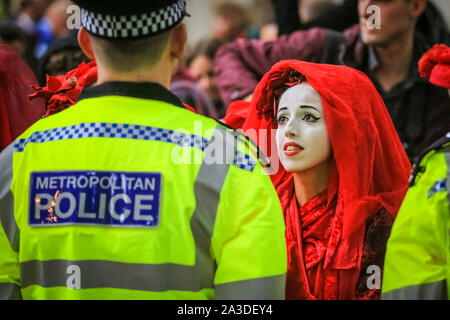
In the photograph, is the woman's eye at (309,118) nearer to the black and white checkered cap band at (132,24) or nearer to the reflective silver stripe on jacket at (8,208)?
the black and white checkered cap band at (132,24)

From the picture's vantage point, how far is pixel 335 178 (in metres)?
2.88

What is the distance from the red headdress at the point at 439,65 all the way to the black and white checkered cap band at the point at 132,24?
105 centimetres

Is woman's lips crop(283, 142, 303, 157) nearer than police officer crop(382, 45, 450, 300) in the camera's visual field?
No

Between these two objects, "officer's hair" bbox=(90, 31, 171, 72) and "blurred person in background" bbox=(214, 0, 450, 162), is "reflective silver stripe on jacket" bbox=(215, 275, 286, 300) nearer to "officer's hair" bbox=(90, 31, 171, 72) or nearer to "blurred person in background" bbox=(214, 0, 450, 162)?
"officer's hair" bbox=(90, 31, 171, 72)

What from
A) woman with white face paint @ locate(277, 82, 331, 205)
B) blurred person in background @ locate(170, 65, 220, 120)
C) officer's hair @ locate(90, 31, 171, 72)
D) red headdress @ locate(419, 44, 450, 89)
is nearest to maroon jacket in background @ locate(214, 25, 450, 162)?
blurred person in background @ locate(170, 65, 220, 120)

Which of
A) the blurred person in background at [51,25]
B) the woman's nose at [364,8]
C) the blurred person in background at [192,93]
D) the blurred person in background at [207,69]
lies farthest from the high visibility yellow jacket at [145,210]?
the blurred person in background at [51,25]

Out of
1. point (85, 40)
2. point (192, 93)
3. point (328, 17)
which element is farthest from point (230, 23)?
point (85, 40)

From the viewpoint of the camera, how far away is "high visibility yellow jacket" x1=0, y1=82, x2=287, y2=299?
1905mm

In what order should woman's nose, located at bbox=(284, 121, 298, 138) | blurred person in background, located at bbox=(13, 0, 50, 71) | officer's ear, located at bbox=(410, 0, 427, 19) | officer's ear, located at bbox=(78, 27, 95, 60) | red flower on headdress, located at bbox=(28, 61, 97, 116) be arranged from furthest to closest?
blurred person in background, located at bbox=(13, 0, 50, 71), officer's ear, located at bbox=(410, 0, 427, 19), woman's nose, located at bbox=(284, 121, 298, 138), red flower on headdress, located at bbox=(28, 61, 97, 116), officer's ear, located at bbox=(78, 27, 95, 60)

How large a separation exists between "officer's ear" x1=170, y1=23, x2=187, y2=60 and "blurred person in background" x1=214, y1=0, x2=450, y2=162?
7.64 ft

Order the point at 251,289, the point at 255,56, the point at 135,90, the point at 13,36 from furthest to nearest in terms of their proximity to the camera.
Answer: the point at 13,36, the point at 255,56, the point at 135,90, the point at 251,289

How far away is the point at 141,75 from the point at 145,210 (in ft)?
1.37

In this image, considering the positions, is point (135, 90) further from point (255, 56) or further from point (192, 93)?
point (192, 93)

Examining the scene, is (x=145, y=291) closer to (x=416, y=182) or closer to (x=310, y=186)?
(x=416, y=182)
